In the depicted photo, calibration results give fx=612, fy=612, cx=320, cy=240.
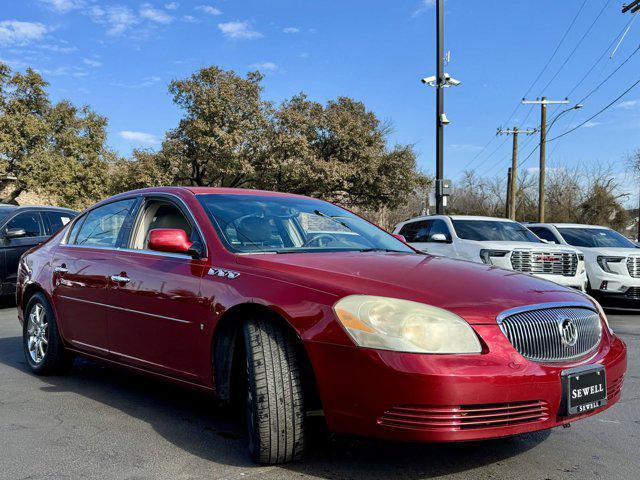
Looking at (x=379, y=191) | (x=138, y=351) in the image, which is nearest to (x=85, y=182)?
(x=379, y=191)

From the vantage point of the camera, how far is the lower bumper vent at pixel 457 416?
267 centimetres

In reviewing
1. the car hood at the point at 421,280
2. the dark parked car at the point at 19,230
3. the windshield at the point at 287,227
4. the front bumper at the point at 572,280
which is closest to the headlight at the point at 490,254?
the front bumper at the point at 572,280

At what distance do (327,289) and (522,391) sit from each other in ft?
3.26

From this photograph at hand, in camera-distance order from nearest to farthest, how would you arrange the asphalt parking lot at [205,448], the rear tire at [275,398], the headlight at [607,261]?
the rear tire at [275,398], the asphalt parking lot at [205,448], the headlight at [607,261]

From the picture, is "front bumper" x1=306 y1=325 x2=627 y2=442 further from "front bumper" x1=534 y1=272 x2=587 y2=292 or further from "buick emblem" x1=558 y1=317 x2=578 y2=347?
"front bumper" x1=534 y1=272 x2=587 y2=292

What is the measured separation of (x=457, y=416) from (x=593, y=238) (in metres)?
10.5

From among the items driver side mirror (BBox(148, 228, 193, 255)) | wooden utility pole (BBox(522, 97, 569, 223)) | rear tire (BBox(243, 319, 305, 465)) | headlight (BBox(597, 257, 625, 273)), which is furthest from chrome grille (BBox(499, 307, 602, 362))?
wooden utility pole (BBox(522, 97, 569, 223))

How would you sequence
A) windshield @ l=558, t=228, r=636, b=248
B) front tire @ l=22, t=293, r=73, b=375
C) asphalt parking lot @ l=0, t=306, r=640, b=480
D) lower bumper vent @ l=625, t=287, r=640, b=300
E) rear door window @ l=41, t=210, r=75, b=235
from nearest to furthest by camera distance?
asphalt parking lot @ l=0, t=306, r=640, b=480 → front tire @ l=22, t=293, r=73, b=375 → lower bumper vent @ l=625, t=287, r=640, b=300 → rear door window @ l=41, t=210, r=75, b=235 → windshield @ l=558, t=228, r=636, b=248

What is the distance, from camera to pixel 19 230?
9.69 m

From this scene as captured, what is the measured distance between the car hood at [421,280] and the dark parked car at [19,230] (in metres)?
6.96

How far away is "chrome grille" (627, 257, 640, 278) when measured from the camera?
10.5m

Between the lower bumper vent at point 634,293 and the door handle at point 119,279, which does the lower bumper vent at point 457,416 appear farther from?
the lower bumper vent at point 634,293

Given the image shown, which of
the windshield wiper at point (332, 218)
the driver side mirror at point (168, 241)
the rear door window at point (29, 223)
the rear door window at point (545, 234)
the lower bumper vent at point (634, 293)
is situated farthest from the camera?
the rear door window at point (545, 234)

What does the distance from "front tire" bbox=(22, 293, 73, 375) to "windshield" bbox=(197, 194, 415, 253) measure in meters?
1.89
